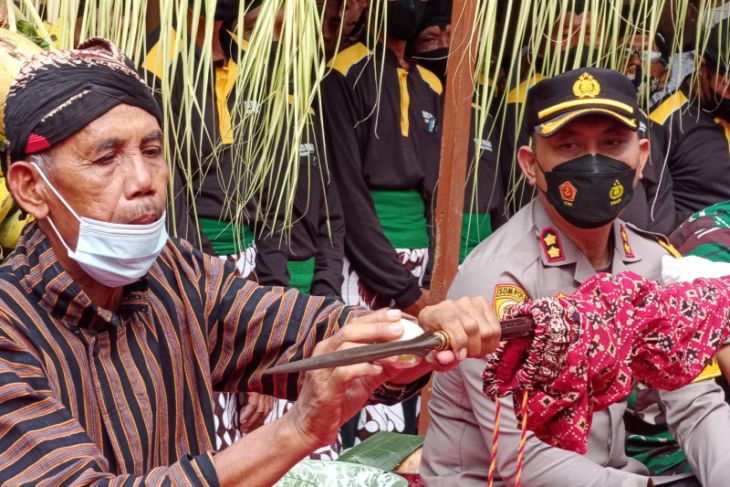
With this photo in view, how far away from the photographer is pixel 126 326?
6.41 ft

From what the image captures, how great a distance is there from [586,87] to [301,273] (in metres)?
1.52

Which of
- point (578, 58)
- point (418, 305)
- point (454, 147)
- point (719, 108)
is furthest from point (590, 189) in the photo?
point (719, 108)

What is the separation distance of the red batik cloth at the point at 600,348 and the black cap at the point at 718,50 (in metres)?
1.94

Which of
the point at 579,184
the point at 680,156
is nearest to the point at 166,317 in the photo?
the point at 579,184

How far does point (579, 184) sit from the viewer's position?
2.52 metres

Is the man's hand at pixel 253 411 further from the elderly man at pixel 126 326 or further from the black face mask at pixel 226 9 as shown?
the elderly man at pixel 126 326

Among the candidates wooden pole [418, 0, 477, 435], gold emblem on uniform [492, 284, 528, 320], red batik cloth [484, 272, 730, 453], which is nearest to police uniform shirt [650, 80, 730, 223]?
wooden pole [418, 0, 477, 435]

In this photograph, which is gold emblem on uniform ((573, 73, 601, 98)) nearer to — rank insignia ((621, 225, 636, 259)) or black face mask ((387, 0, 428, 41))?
rank insignia ((621, 225, 636, 259))

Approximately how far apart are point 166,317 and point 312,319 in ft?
0.95

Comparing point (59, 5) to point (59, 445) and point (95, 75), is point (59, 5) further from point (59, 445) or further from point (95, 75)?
point (59, 445)

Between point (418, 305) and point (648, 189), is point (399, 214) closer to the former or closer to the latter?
point (418, 305)

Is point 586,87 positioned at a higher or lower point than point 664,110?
higher

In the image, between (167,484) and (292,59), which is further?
(292,59)

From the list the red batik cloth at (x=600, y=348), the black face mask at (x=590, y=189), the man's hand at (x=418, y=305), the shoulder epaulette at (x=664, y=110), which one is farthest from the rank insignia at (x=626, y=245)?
the shoulder epaulette at (x=664, y=110)
